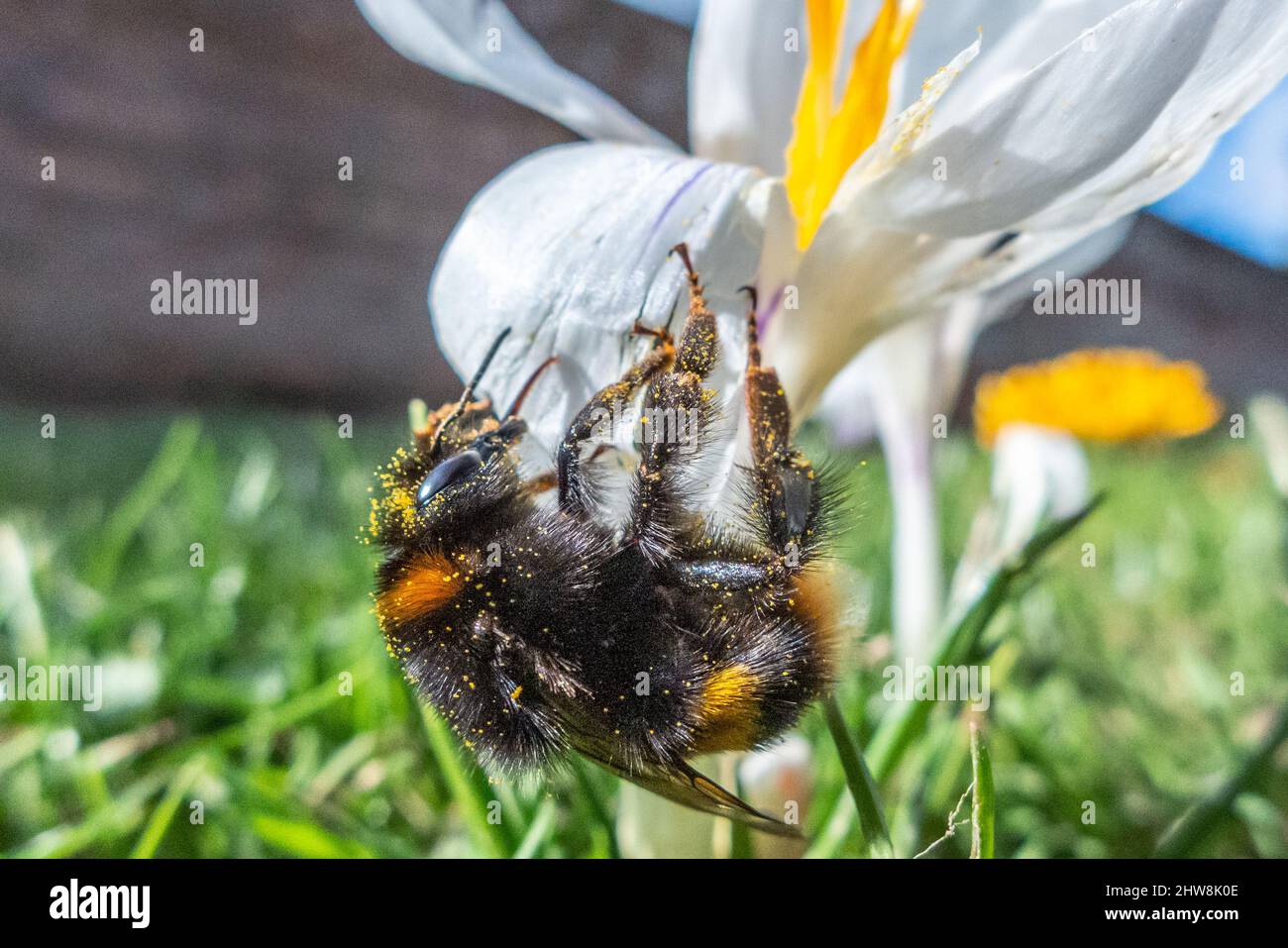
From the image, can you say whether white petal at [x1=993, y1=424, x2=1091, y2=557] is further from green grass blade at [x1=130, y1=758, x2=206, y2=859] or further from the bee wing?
green grass blade at [x1=130, y1=758, x2=206, y2=859]

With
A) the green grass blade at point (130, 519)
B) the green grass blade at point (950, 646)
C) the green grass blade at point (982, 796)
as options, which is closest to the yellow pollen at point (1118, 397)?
the green grass blade at point (950, 646)

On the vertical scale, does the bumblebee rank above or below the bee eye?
below

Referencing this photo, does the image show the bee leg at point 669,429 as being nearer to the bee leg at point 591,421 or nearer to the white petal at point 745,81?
the bee leg at point 591,421

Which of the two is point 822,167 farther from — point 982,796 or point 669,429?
point 982,796

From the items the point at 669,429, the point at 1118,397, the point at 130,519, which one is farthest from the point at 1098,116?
the point at 1118,397

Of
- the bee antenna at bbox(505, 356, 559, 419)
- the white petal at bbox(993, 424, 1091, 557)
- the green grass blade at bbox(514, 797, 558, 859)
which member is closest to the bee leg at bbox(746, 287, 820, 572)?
the bee antenna at bbox(505, 356, 559, 419)
